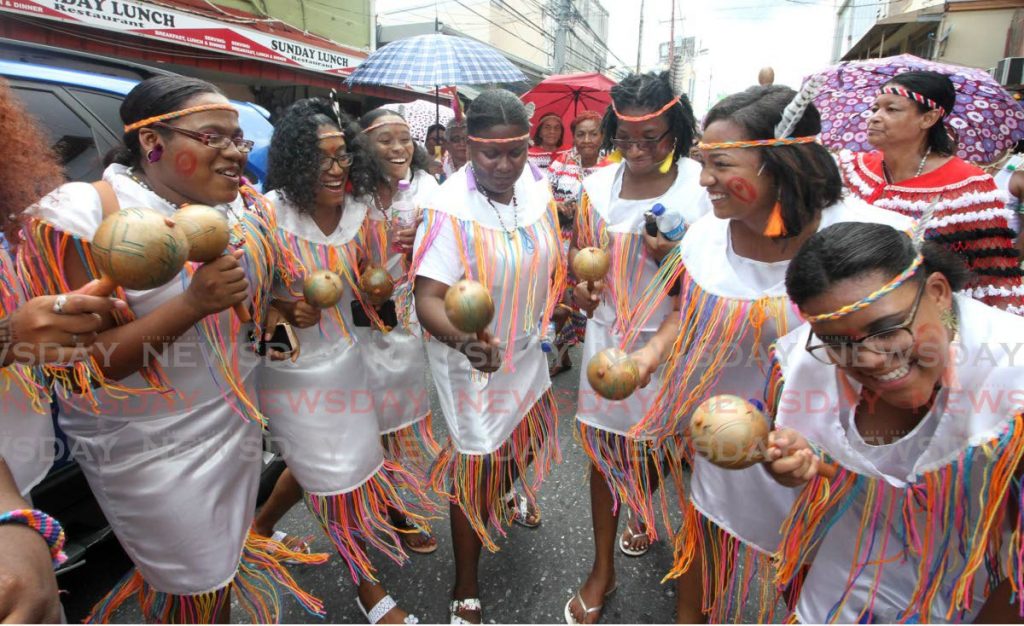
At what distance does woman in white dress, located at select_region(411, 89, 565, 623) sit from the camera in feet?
7.24

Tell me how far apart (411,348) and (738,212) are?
155cm

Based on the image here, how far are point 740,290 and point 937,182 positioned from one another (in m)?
1.44

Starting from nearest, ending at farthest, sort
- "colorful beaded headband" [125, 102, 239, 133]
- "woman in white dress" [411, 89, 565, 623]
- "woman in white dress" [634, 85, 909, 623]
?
"colorful beaded headband" [125, 102, 239, 133] < "woman in white dress" [634, 85, 909, 623] < "woman in white dress" [411, 89, 565, 623]

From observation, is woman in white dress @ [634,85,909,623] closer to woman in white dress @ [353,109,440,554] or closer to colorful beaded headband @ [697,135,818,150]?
colorful beaded headband @ [697,135,818,150]

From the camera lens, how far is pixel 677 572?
214 cm

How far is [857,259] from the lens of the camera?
4.14 feet

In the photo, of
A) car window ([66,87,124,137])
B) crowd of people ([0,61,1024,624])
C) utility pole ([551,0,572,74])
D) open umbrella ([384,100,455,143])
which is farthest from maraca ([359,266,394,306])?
utility pole ([551,0,572,74])

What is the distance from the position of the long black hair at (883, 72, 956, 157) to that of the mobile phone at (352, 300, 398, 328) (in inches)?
102

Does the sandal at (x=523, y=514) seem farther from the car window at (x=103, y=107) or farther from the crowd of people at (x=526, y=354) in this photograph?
the car window at (x=103, y=107)

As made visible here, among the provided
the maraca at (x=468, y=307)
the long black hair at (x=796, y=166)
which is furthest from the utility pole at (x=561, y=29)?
the maraca at (x=468, y=307)

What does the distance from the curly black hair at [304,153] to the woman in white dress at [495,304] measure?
0.41 metres

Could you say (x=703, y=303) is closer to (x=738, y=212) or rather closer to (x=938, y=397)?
(x=738, y=212)

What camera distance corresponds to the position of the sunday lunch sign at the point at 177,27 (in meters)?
7.91

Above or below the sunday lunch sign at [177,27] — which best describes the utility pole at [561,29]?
above
